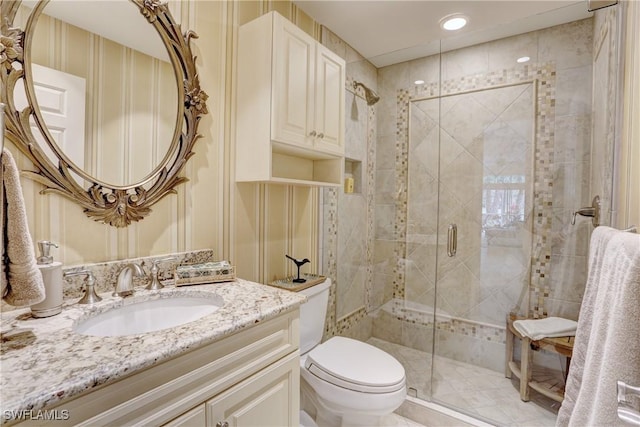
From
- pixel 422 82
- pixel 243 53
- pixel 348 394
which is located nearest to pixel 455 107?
pixel 422 82

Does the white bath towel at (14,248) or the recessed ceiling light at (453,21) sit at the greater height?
the recessed ceiling light at (453,21)

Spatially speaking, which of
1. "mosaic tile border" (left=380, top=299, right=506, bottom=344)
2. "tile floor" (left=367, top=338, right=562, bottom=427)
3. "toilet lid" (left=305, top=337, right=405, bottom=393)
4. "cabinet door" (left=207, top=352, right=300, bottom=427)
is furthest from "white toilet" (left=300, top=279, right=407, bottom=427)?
"mosaic tile border" (left=380, top=299, right=506, bottom=344)

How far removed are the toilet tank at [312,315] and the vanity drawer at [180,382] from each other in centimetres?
61

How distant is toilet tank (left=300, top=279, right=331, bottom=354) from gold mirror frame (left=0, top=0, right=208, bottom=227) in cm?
87

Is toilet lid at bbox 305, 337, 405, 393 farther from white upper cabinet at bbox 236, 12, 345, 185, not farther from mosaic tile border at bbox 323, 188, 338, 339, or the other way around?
white upper cabinet at bbox 236, 12, 345, 185

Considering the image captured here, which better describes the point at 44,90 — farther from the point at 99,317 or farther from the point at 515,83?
the point at 515,83

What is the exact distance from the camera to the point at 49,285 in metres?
0.88

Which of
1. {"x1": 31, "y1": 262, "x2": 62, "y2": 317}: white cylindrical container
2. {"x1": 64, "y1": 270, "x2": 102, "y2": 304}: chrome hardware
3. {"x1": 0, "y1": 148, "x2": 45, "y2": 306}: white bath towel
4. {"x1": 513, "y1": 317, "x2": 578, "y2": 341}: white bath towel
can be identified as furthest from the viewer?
{"x1": 513, "y1": 317, "x2": 578, "y2": 341}: white bath towel

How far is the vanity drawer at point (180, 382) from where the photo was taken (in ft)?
2.10

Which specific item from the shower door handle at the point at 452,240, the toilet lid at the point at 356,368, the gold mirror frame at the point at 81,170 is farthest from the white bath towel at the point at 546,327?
the gold mirror frame at the point at 81,170

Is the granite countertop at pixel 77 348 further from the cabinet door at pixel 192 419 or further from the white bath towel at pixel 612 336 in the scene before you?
the white bath towel at pixel 612 336

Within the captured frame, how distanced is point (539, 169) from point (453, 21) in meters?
1.14

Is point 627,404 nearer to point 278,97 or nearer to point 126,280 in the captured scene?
point 126,280

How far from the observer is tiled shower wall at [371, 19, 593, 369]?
1952 millimetres
